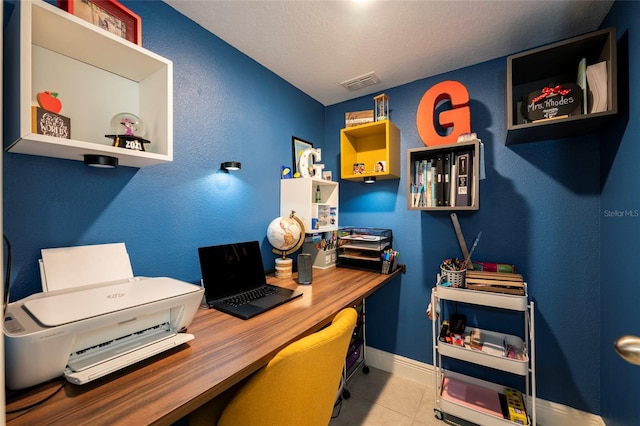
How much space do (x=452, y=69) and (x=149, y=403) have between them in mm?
2440

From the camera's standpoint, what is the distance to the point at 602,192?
59.3 inches

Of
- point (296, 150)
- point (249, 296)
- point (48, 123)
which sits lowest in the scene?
point (249, 296)

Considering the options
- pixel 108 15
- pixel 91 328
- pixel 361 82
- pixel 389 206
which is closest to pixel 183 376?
pixel 91 328

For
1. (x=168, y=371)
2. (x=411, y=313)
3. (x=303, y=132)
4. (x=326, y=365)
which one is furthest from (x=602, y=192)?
(x=168, y=371)

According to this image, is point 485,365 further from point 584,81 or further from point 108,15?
point 108,15

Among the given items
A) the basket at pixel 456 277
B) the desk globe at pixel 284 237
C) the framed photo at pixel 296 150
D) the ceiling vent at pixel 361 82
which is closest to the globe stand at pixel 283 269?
the desk globe at pixel 284 237

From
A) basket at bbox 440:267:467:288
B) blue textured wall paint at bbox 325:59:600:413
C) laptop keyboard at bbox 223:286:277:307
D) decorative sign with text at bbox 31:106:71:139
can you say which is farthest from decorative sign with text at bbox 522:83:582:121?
decorative sign with text at bbox 31:106:71:139

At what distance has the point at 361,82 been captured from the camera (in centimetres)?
211

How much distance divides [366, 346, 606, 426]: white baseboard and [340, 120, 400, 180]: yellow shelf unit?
149 cm

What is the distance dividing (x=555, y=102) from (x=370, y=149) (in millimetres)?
1206

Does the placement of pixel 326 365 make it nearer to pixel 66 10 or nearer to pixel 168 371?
pixel 168 371

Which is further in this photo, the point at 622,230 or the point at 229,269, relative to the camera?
the point at 229,269

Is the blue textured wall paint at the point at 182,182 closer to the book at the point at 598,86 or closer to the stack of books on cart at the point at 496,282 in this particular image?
the stack of books on cart at the point at 496,282

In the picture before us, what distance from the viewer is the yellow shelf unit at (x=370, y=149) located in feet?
6.67
